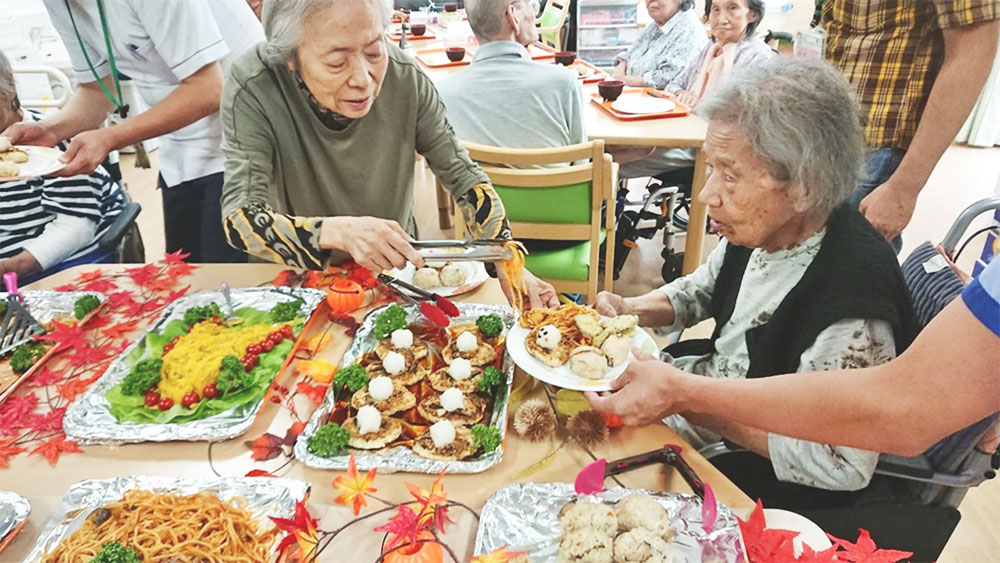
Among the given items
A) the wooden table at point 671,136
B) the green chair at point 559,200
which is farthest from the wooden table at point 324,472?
the wooden table at point 671,136

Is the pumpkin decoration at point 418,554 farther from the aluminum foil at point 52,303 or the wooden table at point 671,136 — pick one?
the wooden table at point 671,136

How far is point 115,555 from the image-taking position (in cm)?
89

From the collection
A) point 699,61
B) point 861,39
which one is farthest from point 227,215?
point 699,61

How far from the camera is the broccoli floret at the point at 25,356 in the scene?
136 cm

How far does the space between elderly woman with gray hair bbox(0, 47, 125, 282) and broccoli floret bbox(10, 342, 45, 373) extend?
2.33 feet

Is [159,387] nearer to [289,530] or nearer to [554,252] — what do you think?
[289,530]

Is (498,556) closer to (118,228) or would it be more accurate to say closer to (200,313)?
(200,313)

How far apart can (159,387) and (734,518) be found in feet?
3.66

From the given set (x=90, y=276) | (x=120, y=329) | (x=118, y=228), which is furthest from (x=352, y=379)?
(x=118, y=228)

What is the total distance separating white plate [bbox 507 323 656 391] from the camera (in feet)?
4.04

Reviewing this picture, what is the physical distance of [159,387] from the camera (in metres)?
1.27

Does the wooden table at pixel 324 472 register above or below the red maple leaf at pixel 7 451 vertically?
below

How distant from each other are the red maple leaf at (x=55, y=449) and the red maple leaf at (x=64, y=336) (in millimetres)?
347

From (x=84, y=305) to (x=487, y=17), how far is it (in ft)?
5.83
